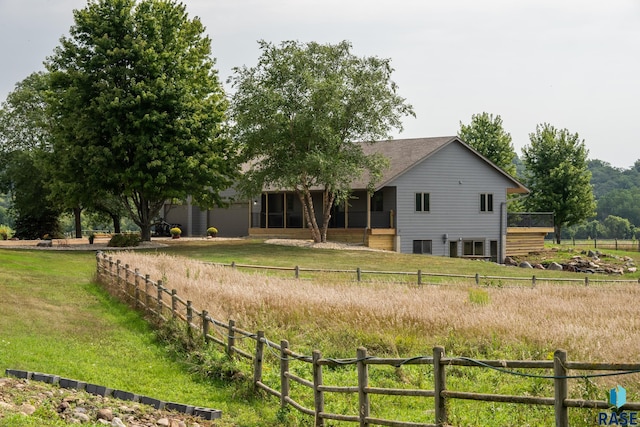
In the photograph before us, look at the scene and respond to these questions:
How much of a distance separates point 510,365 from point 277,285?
54.0 ft

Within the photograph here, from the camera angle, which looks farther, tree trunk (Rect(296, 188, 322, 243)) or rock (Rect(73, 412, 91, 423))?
tree trunk (Rect(296, 188, 322, 243))

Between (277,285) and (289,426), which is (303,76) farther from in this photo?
(289,426)

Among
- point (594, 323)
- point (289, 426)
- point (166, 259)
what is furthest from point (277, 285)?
point (289, 426)

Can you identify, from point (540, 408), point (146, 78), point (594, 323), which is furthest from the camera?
point (146, 78)

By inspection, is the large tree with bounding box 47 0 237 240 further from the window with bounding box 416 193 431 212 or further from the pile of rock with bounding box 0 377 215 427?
the pile of rock with bounding box 0 377 215 427

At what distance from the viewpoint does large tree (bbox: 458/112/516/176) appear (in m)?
72.9

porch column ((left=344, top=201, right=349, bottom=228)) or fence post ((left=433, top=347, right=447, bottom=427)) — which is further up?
porch column ((left=344, top=201, right=349, bottom=228))

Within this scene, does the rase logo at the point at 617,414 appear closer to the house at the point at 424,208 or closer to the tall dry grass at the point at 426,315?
the tall dry grass at the point at 426,315

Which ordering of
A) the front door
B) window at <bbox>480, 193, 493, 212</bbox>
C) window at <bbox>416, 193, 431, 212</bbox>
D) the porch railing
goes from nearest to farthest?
1. window at <bbox>416, 193, 431, 212</bbox>
2. the front door
3. window at <bbox>480, 193, 493, 212</bbox>
4. the porch railing

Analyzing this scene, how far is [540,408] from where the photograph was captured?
1240 centimetres

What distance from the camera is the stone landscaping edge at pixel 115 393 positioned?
1330cm

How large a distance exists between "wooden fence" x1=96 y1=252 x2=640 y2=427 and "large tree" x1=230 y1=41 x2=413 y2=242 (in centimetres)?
2588

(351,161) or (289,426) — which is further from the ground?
(351,161)

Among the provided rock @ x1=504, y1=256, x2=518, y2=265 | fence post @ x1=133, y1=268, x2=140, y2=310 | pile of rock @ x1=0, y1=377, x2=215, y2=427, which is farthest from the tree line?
pile of rock @ x1=0, y1=377, x2=215, y2=427
